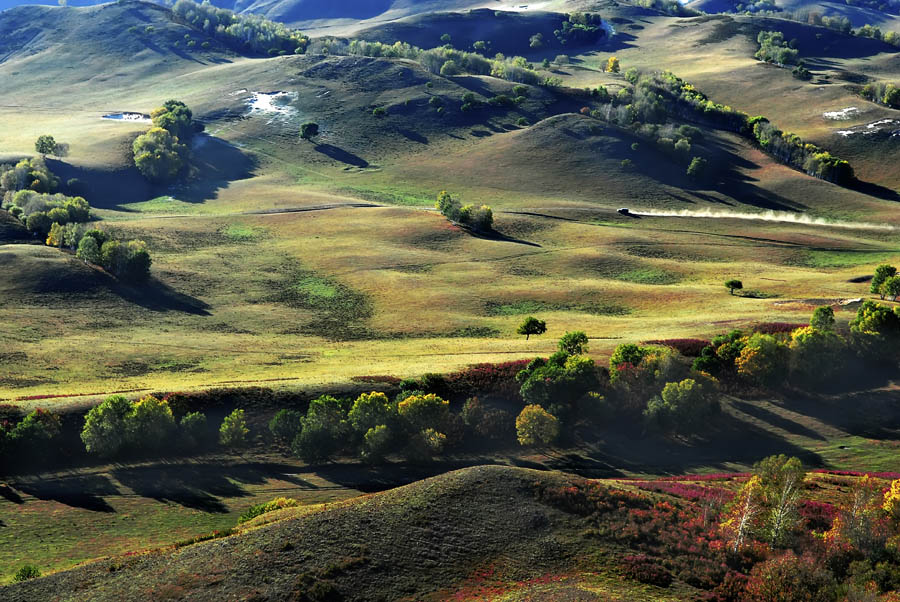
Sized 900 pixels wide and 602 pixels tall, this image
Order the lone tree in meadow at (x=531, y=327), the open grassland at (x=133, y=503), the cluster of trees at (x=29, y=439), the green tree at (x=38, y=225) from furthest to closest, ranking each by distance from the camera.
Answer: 1. the green tree at (x=38, y=225)
2. the lone tree in meadow at (x=531, y=327)
3. the cluster of trees at (x=29, y=439)
4. the open grassland at (x=133, y=503)

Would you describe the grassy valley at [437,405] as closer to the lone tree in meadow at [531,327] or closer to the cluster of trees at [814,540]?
the cluster of trees at [814,540]

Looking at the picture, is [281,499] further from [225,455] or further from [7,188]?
[7,188]

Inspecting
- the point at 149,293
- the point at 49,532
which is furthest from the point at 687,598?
the point at 149,293

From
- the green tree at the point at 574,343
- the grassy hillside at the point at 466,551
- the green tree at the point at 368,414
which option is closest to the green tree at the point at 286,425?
the green tree at the point at 368,414

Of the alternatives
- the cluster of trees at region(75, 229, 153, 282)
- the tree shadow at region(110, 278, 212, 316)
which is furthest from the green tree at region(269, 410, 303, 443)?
the cluster of trees at region(75, 229, 153, 282)

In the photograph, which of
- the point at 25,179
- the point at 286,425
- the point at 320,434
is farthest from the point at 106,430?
the point at 25,179

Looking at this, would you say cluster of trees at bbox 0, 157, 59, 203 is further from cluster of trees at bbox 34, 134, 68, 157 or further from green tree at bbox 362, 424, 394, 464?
green tree at bbox 362, 424, 394, 464
